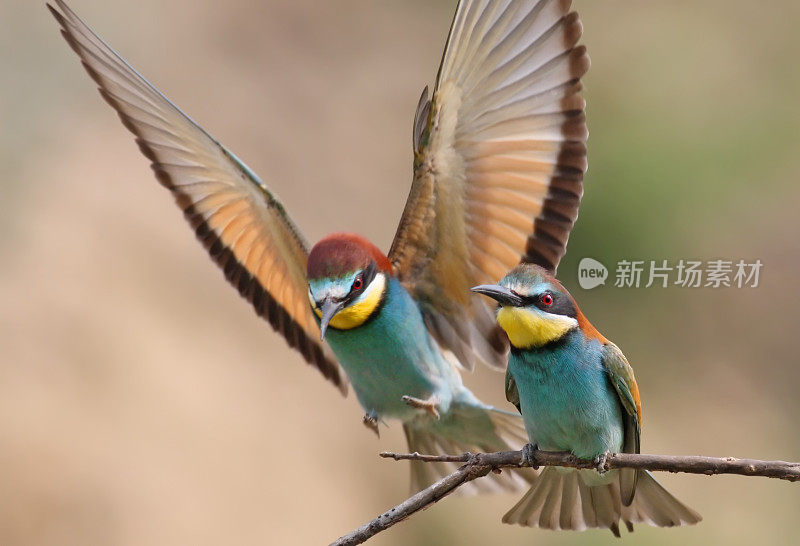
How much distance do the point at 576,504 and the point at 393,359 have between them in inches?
16.9

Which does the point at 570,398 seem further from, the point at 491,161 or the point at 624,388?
the point at 491,161

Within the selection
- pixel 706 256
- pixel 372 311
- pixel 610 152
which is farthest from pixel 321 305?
pixel 706 256

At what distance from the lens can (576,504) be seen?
1444 millimetres

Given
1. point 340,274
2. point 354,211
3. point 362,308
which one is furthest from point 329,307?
point 354,211

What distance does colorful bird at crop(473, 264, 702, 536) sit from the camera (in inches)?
51.7

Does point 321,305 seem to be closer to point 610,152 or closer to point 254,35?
point 610,152

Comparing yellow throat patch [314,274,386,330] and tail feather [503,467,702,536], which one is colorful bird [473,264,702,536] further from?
yellow throat patch [314,274,386,330]

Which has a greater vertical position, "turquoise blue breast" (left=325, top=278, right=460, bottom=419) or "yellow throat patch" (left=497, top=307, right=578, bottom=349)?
"yellow throat patch" (left=497, top=307, right=578, bottom=349)

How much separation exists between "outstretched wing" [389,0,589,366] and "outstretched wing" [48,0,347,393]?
194mm

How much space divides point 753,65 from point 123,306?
383 cm

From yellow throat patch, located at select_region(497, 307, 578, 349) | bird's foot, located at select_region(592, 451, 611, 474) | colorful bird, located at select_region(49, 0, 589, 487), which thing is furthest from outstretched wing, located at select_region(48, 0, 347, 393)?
bird's foot, located at select_region(592, 451, 611, 474)

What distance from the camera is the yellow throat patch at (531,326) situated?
1246mm

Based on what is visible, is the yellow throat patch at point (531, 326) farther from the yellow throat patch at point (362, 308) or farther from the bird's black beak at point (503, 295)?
the yellow throat patch at point (362, 308)

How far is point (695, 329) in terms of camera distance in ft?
18.1
